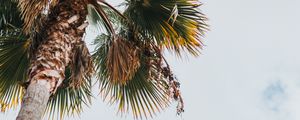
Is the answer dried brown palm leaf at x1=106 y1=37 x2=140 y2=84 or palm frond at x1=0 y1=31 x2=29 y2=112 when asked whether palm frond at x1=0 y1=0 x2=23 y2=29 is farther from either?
dried brown palm leaf at x1=106 y1=37 x2=140 y2=84

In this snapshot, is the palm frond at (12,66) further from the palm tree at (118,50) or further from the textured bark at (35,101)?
the textured bark at (35,101)

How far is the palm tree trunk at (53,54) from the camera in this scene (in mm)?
4469

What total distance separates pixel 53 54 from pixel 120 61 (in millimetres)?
1492

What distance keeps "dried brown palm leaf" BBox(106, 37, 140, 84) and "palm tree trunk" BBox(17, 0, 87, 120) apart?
0.97 metres

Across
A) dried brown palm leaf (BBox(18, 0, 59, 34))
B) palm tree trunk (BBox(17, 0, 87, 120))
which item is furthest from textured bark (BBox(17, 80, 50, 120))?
dried brown palm leaf (BBox(18, 0, 59, 34))

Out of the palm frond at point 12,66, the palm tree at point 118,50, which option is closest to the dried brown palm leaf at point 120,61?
the palm tree at point 118,50

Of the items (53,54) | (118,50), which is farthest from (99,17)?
(53,54)

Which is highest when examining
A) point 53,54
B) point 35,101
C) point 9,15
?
point 9,15

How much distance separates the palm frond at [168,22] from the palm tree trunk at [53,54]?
5.49 ft

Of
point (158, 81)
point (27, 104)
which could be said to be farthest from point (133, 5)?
point (27, 104)

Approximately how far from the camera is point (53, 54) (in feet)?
16.4

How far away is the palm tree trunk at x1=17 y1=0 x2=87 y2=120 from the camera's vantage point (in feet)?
14.7

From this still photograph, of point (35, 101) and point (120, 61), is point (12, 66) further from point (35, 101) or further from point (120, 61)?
point (35, 101)

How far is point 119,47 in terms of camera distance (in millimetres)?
6551
